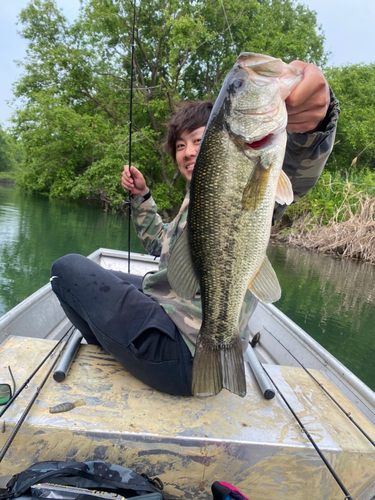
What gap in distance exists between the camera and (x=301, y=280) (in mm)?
8828

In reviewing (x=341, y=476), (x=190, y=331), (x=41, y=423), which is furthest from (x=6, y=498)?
(x=341, y=476)

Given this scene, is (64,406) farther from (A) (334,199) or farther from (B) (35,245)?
(A) (334,199)

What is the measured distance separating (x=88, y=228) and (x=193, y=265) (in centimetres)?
1332

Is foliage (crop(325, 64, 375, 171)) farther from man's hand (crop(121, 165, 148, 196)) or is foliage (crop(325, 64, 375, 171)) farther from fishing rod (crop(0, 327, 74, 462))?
fishing rod (crop(0, 327, 74, 462))

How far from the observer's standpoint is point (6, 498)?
1257 millimetres

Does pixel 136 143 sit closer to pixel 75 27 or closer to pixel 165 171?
pixel 165 171

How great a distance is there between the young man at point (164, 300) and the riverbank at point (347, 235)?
1129cm

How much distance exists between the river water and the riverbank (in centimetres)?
57

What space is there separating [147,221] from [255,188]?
4.77ft

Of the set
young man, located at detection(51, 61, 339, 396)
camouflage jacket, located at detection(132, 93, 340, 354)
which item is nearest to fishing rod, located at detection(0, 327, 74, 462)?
young man, located at detection(51, 61, 339, 396)

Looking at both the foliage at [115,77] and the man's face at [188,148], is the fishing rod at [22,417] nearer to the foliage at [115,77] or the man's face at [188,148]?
the man's face at [188,148]

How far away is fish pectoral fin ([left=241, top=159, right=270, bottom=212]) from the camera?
134cm

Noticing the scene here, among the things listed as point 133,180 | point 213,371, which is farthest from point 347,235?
point 213,371

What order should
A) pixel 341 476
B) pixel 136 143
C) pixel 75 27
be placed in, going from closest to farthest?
pixel 341 476, pixel 136 143, pixel 75 27
